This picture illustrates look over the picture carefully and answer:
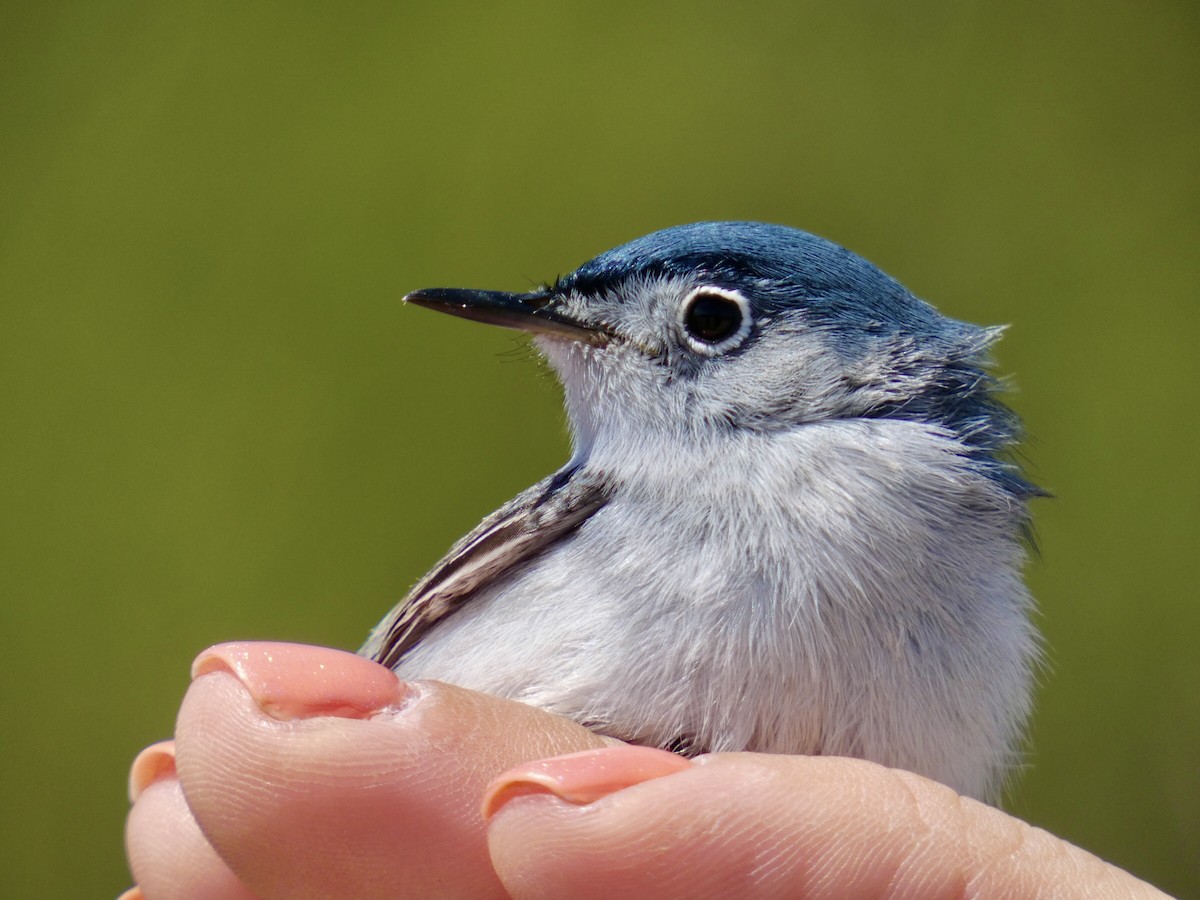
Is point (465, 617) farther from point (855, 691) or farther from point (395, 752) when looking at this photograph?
point (855, 691)

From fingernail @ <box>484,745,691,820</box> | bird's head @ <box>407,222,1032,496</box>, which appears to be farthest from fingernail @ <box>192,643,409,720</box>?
bird's head @ <box>407,222,1032,496</box>

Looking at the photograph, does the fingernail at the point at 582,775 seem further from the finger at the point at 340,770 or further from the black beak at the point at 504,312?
the black beak at the point at 504,312

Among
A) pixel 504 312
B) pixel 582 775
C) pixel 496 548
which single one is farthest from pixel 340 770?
pixel 504 312

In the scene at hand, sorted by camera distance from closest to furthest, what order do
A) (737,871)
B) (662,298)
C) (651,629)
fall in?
(737,871)
(651,629)
(662,298)

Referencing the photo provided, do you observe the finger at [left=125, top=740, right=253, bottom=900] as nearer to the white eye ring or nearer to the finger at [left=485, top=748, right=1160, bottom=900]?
the finger at [left=485, top=748, right=1160, bottom=900]

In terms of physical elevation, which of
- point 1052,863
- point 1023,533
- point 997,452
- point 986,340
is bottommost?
point 1052,863

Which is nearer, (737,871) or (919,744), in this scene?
(737,871)

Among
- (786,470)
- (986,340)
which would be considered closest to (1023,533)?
(986,340)

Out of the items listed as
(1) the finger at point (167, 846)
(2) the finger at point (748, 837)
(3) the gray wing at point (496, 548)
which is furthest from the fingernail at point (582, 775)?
(1) the finger at point (167, 846)
